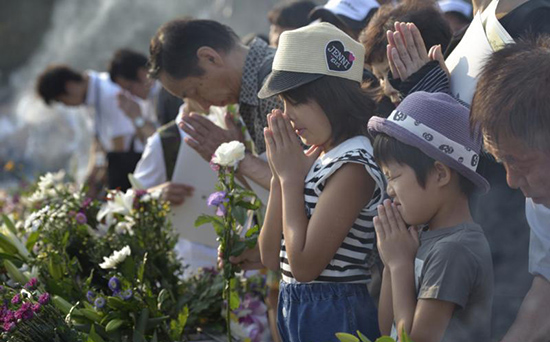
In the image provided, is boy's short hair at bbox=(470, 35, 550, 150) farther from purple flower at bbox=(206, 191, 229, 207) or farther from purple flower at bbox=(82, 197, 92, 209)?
purple flower at bbox=(82, 197, 92, 209)

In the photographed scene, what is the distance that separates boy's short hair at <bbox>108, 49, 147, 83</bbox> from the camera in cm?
619

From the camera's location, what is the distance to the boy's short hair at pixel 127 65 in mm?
6191

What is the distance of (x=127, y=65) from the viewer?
20.3 feet

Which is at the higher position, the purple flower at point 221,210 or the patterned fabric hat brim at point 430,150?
the patterned fabric hat brim at point 430,150

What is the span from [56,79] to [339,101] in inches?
173

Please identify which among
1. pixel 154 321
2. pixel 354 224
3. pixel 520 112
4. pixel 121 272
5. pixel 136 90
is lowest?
pixel 136 90

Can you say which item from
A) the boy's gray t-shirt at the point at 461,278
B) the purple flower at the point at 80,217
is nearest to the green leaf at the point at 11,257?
the purple flower at the point at 80,217

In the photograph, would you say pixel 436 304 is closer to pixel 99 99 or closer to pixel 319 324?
pixel 319 324

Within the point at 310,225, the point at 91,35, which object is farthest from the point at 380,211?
the point at 91,35

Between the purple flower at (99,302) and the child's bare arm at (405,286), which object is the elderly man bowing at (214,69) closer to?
the purple flower at (99,302)

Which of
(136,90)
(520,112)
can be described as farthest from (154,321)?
(136,90)

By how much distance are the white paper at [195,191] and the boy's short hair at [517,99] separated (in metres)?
1.99

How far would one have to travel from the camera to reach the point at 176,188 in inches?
143

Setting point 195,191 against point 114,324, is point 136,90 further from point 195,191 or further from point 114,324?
point 114,324
